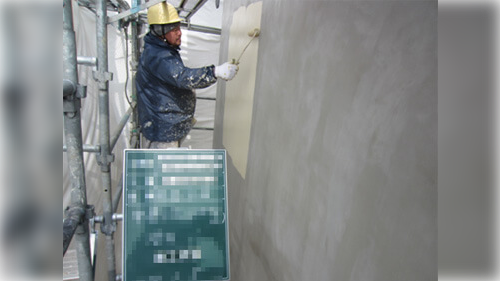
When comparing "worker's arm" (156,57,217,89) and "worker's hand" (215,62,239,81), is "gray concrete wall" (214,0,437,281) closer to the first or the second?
"worker's hand" (215,62,239,81)

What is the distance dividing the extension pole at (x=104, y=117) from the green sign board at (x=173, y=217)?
0.72m

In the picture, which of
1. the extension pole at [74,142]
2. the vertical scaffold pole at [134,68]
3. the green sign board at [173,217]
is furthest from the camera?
the vertical scaffold pole at [134,68]

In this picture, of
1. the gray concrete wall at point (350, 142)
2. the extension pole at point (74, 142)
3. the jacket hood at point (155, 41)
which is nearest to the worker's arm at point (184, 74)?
the jacket hood at point (155, 41)

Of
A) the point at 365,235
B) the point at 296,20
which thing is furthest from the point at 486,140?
the point at 296,20

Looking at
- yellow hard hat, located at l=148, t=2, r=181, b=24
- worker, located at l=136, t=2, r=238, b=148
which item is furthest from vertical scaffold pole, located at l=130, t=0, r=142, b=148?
yellow hard hat, located at l=148, t=2, r=181, b=24

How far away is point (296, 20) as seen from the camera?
135 centimetres

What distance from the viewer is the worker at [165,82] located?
2.38 m

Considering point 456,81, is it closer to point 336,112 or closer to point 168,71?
point 336,112

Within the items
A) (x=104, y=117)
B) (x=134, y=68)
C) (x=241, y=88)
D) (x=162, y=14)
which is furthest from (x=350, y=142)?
(x=134, y=68)

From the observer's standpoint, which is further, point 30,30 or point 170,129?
point 170,129

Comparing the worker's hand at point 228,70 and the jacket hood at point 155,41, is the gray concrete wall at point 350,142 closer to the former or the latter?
the worker's hand at point 228,70

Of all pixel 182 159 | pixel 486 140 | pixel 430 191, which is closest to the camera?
pixel 486 140

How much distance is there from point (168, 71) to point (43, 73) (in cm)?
229

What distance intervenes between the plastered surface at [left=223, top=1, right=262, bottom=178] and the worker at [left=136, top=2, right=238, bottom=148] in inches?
11.5
